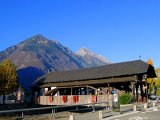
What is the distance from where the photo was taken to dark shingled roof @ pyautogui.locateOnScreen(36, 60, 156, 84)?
54.3 metres

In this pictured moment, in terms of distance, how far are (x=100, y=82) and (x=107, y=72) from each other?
2.81 m

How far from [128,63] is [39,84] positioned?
2370 centimetres

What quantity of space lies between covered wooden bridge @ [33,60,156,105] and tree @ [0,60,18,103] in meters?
6.90

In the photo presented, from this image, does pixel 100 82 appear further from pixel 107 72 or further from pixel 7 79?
pixel 7 79

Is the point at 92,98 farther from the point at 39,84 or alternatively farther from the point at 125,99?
the point at 39,84

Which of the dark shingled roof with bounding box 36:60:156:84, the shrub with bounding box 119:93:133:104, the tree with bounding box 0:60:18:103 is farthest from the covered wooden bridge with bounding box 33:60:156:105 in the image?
the tree with bounding box 0:60:18:103

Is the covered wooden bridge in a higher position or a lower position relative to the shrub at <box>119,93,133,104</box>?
higher

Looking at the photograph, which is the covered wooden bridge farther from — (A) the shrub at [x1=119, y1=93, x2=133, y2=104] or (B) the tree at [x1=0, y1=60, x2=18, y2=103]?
(B) the tree at [x1=0, y1=60, x2=18, y2=103]

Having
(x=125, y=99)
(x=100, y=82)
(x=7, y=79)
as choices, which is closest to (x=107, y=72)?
(x=100, y=82)

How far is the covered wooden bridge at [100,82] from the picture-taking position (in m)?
53.0

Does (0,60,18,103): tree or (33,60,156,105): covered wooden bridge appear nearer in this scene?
(33,60,156,105): covered wooden bridge

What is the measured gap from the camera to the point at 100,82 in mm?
57594

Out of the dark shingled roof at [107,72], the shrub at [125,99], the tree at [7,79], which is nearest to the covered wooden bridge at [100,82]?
the dark shingled roof at [107,72]

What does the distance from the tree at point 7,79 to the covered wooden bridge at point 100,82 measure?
6904 mm
